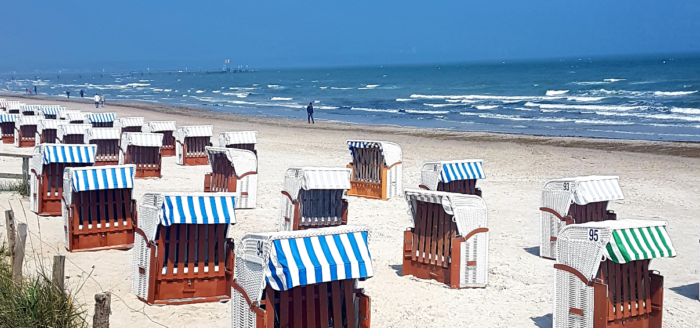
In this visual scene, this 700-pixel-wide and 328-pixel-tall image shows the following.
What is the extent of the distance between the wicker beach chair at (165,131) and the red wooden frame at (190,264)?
534 inches

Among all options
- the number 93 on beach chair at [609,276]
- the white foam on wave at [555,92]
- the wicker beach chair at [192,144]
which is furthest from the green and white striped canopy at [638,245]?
the white foam on wave at [555,92]

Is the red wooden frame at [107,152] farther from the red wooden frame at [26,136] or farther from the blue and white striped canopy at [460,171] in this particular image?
the blue and white striped canopy at [460,171]

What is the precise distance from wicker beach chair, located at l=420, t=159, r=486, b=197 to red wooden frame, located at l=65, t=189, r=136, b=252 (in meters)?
5.00

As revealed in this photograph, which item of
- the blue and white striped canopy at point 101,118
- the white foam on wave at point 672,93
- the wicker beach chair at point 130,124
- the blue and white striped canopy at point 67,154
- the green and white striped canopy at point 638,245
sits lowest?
the green and white striped canopy at point 638,245

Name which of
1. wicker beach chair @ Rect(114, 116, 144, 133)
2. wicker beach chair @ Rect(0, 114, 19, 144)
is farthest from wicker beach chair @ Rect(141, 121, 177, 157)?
wicker beach chair @ Rect(0, 114, 19, 144)

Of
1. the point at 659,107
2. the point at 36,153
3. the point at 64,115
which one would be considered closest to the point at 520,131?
the point at 659,107

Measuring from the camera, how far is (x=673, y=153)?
80.1 feet

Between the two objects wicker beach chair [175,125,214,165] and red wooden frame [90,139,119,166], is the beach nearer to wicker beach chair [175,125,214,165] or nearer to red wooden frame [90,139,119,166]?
wicker beach chair [175,125,214,165]

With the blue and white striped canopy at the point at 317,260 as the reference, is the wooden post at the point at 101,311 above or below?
below

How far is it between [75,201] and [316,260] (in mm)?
5535

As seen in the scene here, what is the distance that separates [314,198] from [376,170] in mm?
4254

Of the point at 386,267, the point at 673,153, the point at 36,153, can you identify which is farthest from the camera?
the point at 673,153

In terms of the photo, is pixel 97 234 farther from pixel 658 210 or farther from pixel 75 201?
pixel 658 210

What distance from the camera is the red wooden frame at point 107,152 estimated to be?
59.8 feet
